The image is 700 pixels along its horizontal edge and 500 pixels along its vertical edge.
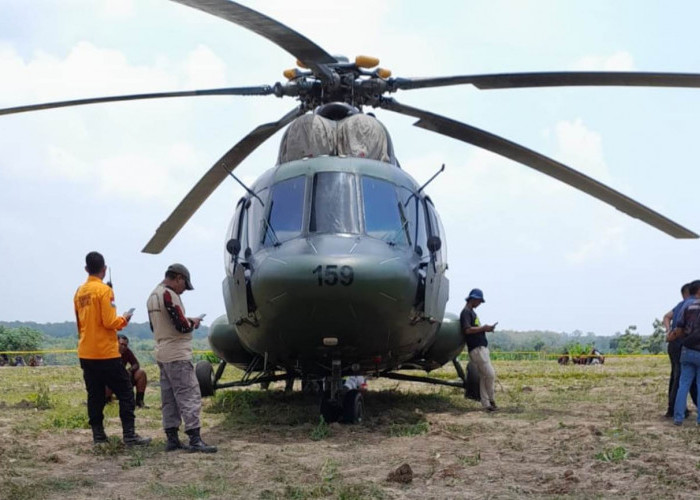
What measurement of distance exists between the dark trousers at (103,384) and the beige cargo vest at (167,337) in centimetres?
47

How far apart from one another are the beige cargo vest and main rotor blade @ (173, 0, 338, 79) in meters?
2.27

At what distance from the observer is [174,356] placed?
21.0ft

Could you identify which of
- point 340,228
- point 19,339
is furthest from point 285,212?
point 19,339

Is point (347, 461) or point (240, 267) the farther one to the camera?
point (240, 267)

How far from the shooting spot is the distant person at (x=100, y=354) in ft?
21.7

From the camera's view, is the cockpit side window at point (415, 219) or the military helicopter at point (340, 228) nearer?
the military helicopter at point (340, 228)

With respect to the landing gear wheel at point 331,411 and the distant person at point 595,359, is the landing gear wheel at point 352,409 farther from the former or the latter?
the distant person at point 595,359

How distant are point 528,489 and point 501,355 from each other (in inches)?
1065

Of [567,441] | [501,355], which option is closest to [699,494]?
[567,441]

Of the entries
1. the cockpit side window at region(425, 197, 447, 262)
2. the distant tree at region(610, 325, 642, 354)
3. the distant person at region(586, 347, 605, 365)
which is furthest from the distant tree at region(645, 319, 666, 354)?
the cockpit side window at region(425, 197, 447, 262)

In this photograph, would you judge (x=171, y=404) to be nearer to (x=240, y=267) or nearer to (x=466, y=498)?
(x=240, y=267)

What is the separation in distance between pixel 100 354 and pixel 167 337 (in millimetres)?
655

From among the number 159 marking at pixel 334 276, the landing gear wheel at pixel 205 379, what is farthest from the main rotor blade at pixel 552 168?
the landing gear wheel at pixel 205 379

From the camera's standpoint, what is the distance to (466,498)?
436 cm
